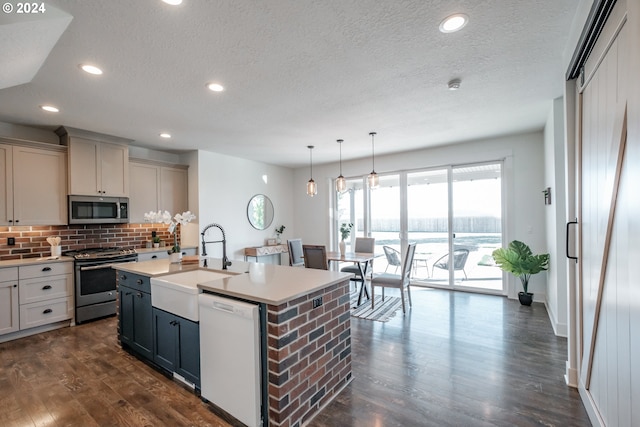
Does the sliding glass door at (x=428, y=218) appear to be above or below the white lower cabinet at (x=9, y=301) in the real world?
above

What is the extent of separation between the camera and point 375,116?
3.54 m

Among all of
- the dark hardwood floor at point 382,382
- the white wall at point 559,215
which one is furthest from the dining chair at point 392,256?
the white wall at point 559,215

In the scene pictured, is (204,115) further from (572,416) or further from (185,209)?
(572,416)

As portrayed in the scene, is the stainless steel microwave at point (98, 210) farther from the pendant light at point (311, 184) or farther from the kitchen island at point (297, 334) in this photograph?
the pendant light at point (311, 184)

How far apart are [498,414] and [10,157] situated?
5.60 meters

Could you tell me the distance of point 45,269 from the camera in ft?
11.4

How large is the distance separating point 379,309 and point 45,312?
4306 millimetres

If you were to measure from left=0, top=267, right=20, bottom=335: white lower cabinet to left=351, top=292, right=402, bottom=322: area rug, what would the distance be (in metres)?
4.04

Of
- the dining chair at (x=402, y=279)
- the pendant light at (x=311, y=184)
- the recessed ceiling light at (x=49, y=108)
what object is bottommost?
the dining chair at (x=402, y=279)

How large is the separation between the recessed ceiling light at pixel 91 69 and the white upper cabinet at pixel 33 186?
2167 mm

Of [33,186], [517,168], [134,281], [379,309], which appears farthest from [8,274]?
[517,168]

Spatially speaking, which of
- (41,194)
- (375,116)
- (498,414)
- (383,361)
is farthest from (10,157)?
(498,414)

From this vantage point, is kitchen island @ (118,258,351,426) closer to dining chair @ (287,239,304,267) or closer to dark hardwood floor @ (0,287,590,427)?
dark hardwood floor @ (0,287,590,427)

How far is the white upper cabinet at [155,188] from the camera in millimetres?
4586
